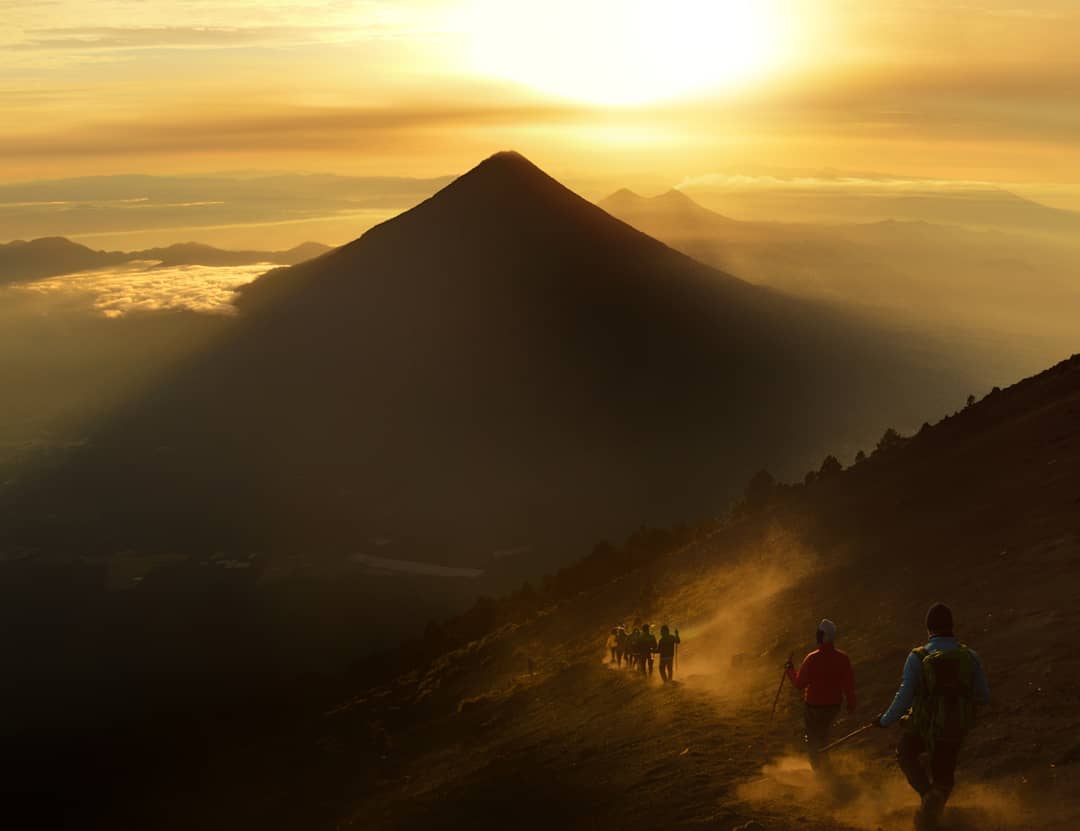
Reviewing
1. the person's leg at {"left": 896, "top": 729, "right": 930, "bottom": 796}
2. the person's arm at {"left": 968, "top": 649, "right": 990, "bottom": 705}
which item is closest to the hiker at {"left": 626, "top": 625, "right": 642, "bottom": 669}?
the person's leg at {"left": 896, "top": 729, "right": 930, "bottom": 796}

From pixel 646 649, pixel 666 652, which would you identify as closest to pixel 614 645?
pixel 646 649

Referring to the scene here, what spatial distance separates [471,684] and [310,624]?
10819 centimetres

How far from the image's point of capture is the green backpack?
664 inches

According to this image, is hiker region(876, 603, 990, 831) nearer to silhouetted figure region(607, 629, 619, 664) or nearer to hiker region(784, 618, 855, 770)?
hiker region(784, 618, 855, 770)

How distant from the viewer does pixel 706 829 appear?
69.0 ft

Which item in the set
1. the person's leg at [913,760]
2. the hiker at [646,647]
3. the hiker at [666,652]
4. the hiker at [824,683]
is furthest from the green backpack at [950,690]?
the hiker at [646,647]

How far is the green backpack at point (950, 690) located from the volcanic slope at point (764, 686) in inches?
81.3

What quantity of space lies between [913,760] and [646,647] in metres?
17.4

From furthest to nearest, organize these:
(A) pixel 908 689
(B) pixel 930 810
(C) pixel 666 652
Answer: (C) pixel 666 652 < (B) pixel 930 810 < (A) pixel 908 689

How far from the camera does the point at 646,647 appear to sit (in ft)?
114

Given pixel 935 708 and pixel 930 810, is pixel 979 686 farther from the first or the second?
pixel 930 810

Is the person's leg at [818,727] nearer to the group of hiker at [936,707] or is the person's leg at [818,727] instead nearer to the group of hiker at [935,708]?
the group of hiker at [935,708]

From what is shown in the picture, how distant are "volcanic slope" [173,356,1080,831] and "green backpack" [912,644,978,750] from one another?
6.77 ft

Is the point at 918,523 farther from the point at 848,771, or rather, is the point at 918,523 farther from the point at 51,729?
the point at 51,729
